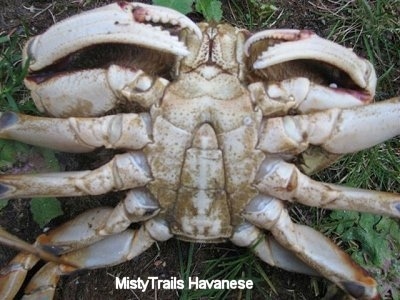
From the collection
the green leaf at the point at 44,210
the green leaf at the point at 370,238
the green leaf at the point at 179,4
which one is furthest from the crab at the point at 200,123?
the green leaf at the point at 179,4

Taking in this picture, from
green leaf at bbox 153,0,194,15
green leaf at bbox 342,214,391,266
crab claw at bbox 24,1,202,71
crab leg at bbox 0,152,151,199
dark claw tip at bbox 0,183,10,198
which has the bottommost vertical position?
green leaf at bbox 342,214,391,266

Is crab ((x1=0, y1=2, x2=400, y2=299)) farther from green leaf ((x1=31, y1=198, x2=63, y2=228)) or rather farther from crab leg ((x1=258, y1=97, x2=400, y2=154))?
green leaf ((x1=31, y1=198, x2=63, y2=228))

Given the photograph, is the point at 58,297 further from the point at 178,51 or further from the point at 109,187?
A: the point at 178,51

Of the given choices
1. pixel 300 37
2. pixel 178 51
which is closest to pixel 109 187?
pixel 178 51

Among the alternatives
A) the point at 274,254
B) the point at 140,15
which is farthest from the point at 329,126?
the point at 140,15

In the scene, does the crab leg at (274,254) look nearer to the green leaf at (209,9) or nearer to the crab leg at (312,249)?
the crab leg at (312,249)

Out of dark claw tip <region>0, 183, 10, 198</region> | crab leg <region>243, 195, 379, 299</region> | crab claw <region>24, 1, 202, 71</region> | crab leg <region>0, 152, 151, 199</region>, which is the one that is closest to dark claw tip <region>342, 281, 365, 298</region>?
crab leg <region>243, 195, 379, 299</region>
